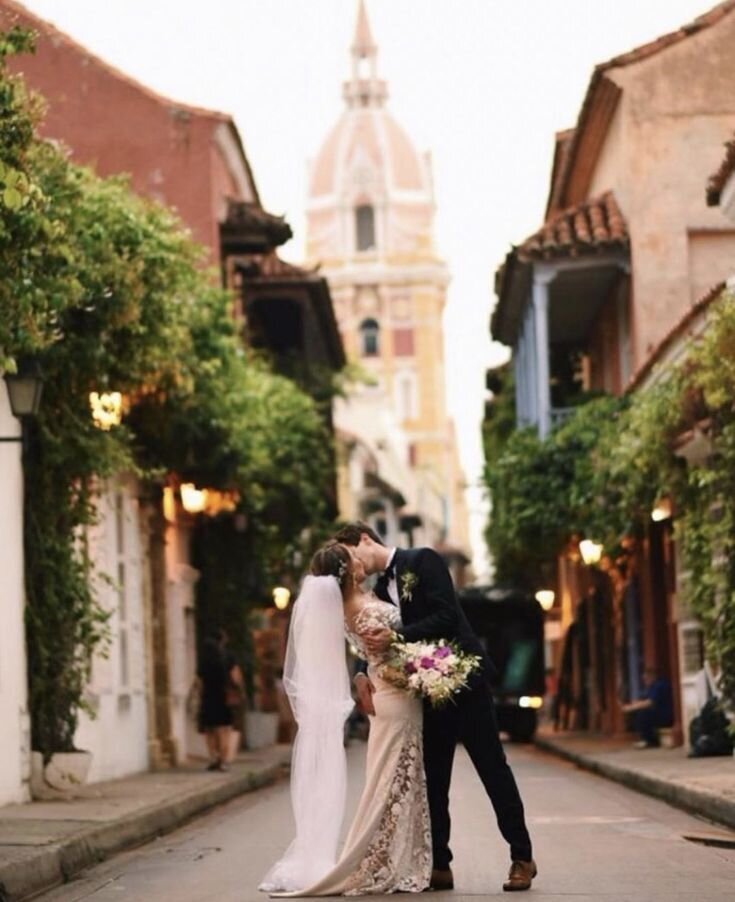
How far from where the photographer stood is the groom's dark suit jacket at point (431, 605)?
466 inches

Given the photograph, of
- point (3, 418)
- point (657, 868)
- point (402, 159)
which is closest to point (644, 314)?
point (3, 418)

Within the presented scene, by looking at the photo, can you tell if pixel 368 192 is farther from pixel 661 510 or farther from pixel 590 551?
pixel 661 510

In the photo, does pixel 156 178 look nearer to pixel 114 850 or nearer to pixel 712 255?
pixel 712 255

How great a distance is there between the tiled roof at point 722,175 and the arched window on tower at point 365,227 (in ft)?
425

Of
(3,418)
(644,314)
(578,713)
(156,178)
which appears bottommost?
(578,713)

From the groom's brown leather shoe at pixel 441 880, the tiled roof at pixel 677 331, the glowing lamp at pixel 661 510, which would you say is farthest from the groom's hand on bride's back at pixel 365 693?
the glowing lamp at pixel 661 510

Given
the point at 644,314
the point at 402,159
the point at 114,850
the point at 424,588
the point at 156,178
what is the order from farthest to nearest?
the point at 402,159 < the point at 156,178 < the point at 644,314 < the point at 114,850 < the point at 424,588

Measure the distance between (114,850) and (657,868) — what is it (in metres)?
4.63

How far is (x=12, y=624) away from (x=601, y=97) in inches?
761

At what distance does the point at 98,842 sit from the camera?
1582 centimetres

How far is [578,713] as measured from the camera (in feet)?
157

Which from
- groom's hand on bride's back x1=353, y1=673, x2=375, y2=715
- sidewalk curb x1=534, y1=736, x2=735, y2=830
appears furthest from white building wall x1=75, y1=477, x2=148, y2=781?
groom's hand on bride's back x1=353, y1=673, x2=375, y2=715

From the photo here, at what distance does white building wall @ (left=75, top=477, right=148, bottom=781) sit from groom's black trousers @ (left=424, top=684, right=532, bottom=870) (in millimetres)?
13129

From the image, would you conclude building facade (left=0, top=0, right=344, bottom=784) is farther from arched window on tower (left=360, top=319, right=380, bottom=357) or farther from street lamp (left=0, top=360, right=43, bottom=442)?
arched window on tower (left=360, top=319, right=380, bottom=357)
